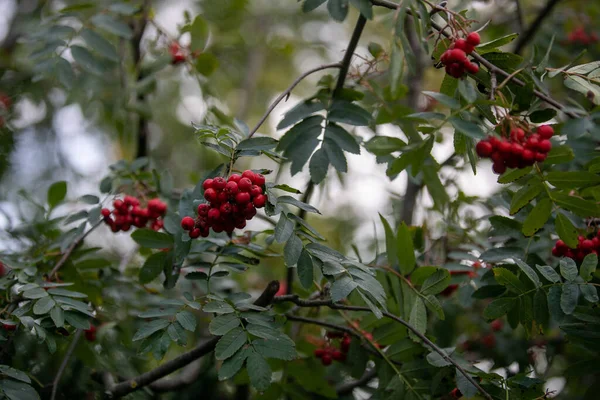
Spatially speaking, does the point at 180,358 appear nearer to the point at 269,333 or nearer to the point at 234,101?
the point at 269,333

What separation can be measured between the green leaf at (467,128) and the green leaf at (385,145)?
0.25 metres

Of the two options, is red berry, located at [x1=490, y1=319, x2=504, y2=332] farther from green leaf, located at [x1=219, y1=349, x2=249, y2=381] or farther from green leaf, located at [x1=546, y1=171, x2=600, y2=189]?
green leaf, located at [x1=219, y1=349, x2=249, y2=381]

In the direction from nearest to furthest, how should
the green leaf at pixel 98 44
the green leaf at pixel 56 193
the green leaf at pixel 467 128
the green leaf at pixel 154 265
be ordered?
the green leaf at pixel 467 128
the green leaf at pixel 154 265
the green leaf at pixel 56 193
the green leaf at pixel 98 44

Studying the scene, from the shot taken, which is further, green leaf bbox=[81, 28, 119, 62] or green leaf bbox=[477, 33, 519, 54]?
green leaf bbox=[81, 28, 119, 62]

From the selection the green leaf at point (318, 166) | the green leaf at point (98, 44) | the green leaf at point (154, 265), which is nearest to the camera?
the green leaf at point (318, 166)

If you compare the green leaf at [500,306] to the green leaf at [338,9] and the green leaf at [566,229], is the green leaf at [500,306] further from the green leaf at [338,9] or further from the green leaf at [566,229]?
the green leaf at [338,9]

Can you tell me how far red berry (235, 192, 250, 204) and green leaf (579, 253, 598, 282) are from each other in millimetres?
952

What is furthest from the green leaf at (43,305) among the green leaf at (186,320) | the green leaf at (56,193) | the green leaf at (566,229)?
the green leaf at (566,229)

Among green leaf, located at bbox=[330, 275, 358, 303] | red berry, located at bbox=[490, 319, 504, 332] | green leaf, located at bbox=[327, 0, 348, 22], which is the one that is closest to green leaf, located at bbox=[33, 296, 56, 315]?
green leaf, located at bbox=[330, 275, 358, 303]

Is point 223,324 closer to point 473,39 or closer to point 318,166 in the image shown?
point 318,166

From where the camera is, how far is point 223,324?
5.12 ft

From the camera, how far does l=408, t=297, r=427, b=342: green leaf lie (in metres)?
1.72

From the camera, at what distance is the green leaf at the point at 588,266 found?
157 cm

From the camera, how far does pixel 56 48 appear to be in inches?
96.5
